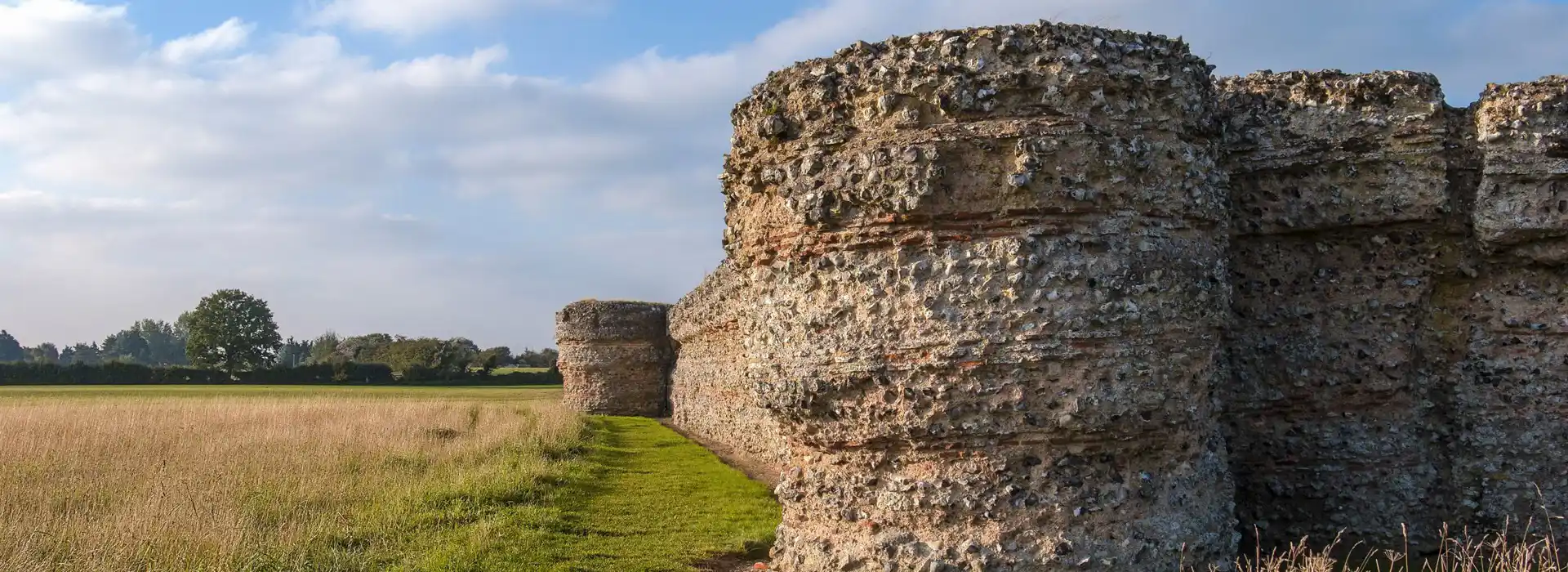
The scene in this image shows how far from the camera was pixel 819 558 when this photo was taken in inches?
232

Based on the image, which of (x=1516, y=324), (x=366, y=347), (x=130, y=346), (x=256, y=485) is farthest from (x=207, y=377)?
(x=130, y=346)

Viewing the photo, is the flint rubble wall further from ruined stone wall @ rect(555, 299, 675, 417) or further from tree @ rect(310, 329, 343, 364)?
tree @ rect(310, 329, 343, 364)

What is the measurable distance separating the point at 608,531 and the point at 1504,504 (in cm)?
720

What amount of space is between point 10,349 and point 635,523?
7092 inches

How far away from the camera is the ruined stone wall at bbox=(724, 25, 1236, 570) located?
5320 millimetres

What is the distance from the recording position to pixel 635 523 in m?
10.4

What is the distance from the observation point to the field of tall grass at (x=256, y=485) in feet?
25.1

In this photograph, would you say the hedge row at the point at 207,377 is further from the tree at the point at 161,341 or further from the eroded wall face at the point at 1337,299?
the tree at the point at 161,341

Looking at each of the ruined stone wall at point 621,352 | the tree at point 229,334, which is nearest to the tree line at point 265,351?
the tree at point 229,334

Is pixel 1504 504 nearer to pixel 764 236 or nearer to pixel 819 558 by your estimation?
pixel 819 558

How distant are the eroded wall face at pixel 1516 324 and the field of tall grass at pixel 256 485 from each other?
7.35m

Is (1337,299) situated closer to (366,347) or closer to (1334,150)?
(1334,150)

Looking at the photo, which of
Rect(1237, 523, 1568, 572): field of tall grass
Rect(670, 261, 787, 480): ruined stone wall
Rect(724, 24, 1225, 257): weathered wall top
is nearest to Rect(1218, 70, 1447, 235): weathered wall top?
Rect(724, 24, 1225, 257): weathered wall top

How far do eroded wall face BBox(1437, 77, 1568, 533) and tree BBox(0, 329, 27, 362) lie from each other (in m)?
179
